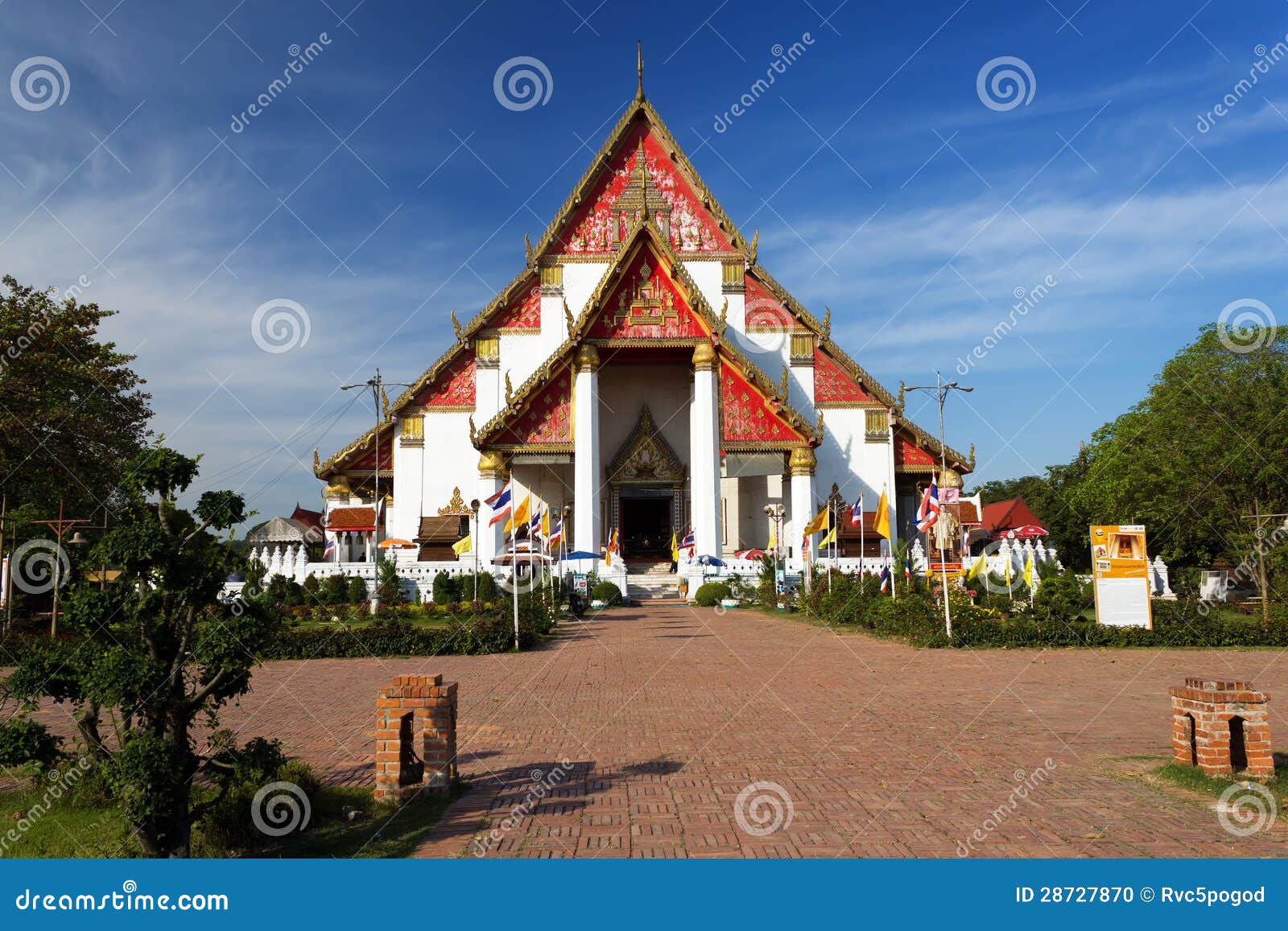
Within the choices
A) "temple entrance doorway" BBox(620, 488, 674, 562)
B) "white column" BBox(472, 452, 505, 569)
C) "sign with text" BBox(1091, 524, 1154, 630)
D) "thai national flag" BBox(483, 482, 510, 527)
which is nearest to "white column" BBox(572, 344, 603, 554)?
"white column" BBox(472, 452, 505, 569)

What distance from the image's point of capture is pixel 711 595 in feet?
92.6

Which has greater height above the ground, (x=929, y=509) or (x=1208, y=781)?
(x=929, y=509)

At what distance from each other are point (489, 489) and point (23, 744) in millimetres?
27133

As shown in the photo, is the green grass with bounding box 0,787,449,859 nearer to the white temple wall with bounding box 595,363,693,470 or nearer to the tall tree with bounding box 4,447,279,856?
the tall tree with bounding box 4,447,279,856

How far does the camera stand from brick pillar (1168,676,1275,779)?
6.96 meters

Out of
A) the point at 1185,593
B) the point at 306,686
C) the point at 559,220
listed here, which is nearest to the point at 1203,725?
the point at 306,686

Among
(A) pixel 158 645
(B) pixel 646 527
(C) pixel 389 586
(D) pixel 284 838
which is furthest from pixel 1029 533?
(A) pixel 158 645

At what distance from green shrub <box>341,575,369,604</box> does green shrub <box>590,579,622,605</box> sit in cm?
679

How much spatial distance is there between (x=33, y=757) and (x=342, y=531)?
1348 inches

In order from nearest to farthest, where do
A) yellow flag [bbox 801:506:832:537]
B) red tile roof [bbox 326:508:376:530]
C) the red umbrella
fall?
yellow flag [bbox 801:506:832:537] < red tile roof [bbox 326:508:376:530] < the red umbrella

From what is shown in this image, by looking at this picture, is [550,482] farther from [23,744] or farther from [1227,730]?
[23,744]

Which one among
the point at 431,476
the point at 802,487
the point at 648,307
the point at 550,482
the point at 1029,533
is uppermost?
the point at 648,307

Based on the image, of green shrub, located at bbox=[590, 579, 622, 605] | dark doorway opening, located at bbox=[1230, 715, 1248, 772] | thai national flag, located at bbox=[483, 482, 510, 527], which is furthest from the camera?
green shrub, located at bbox=[590, 579, 622, 605]

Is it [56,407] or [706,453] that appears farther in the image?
[706,453]
